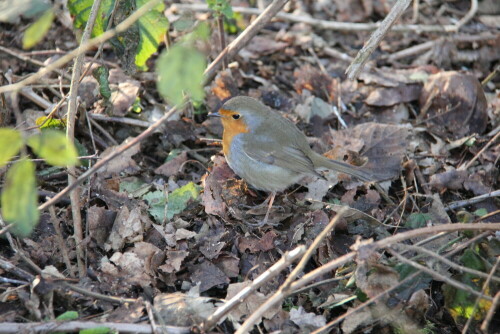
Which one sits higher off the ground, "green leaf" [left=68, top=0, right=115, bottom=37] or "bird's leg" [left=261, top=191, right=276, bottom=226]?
"green leaf" [left=68, top=0, right=115, bottom=37]

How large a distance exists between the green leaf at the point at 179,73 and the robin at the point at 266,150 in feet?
6.89

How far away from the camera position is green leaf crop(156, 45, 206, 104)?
1930 millimetres

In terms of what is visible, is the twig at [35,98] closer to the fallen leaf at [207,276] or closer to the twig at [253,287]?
the fallen leaf at [207,276]

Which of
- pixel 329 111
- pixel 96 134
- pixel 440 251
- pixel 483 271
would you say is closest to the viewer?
pixel 483 271

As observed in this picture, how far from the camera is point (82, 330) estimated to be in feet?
8.82

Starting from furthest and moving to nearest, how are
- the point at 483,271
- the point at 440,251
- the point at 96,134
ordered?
the point at 96,134, the point at 440,251, the point at 483,271

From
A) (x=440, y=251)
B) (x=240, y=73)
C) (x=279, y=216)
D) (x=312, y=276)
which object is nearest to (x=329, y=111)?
(x=240, y=73)

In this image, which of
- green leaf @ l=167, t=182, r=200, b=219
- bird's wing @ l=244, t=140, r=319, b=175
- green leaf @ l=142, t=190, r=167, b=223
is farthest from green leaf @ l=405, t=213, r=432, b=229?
green leaf @ l=142, t=190, r=167, b=223

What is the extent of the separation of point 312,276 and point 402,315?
2.76ft

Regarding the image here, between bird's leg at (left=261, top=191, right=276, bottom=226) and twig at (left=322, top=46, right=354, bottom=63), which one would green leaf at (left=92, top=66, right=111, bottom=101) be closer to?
bird's leg at (left=261, top=191, right=276, bottom=226)

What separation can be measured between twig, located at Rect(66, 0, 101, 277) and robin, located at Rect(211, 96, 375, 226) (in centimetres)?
127

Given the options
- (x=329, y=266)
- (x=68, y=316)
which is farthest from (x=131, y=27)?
(x=329, y=266)

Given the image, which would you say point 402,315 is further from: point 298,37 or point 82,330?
point 298,37

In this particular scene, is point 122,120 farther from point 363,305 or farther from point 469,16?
point 469,16
